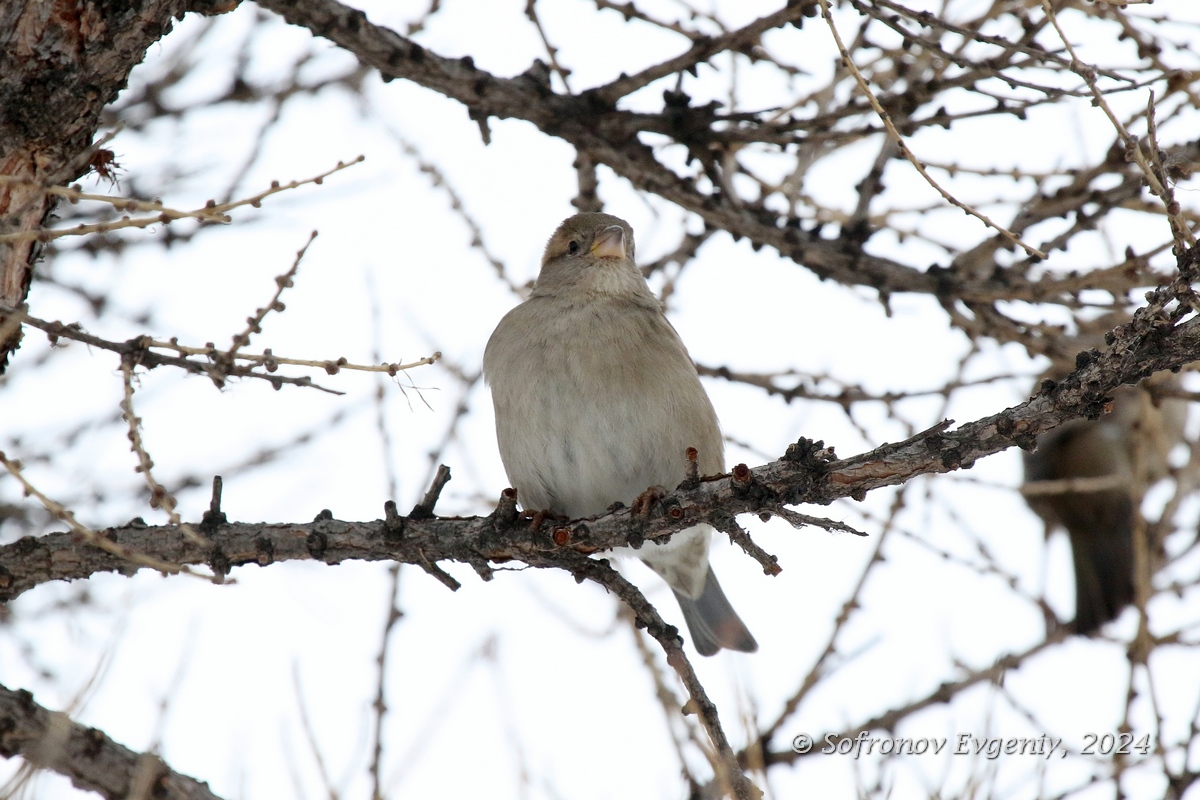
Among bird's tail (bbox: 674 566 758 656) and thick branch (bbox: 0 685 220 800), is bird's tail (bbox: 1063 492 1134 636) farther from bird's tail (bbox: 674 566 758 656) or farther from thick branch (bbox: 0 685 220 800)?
thick branch (bbox: 0 685 220 800)

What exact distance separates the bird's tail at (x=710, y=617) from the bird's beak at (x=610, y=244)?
53.2 inches

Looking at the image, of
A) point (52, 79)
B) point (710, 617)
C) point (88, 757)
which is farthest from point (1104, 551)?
point (52, 79)

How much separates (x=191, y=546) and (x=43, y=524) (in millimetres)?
1939

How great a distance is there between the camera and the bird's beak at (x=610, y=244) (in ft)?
15.3

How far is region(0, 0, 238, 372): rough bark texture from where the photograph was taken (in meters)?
2.62

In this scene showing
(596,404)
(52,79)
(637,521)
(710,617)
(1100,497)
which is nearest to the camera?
(52,79)

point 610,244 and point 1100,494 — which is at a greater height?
point 610,244

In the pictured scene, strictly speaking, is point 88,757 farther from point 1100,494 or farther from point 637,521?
point 1100,494

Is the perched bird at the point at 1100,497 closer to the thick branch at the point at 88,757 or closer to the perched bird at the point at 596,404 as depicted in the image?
the perched bird at the point at 596,404

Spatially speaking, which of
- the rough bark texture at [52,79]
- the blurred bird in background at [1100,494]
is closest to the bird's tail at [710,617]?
the blurred bird in background at [1100,494]

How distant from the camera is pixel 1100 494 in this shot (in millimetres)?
5844

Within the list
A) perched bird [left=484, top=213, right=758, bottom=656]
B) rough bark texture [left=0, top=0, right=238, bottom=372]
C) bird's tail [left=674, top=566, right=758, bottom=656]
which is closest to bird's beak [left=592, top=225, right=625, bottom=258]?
perched bird [left=484, top=213, right=758, bottom=656]

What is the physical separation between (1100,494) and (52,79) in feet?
16.7

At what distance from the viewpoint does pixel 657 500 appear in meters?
3.07
